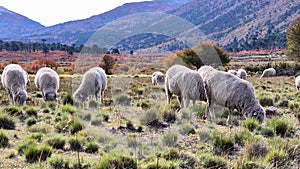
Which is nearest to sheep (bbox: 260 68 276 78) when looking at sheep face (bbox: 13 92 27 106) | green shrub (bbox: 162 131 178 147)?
sheep face (bbox: 13 92 27 106)

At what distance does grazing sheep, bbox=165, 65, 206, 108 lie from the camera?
12164 mm

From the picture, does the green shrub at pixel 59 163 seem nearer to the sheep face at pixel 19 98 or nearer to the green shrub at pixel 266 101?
the sheep face at pixel 19 98

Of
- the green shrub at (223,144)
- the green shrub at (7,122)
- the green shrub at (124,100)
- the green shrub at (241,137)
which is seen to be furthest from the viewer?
the green shrub at (124,100)

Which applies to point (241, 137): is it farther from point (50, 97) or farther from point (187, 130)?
point (50, 97)

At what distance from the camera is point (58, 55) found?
116875 millimetres

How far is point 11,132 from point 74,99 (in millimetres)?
6261

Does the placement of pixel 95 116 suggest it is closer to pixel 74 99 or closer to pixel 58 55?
pixel 74 99

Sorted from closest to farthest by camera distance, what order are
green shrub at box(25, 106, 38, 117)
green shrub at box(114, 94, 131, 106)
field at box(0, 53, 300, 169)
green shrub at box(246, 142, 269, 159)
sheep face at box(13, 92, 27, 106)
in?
field at box(0, 53, 300, 169), green shrub at box(246, 142, 269, 159), green shrub at box(25, 106, 38, 117), green shrub at box(114, 94, 131, 106), sheep face at box(13, 92, 27, 106)

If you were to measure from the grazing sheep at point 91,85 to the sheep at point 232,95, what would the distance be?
22.0 feet

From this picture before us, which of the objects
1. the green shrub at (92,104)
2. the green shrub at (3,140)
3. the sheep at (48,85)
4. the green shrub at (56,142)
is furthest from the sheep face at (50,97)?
the green shrub at (56,142)

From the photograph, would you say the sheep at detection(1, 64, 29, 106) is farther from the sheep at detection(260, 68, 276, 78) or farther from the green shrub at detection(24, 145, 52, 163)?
the sheep at detection(260, 68, 276, 78)

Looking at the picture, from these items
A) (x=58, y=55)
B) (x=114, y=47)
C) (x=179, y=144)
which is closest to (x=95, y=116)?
(x=114, y=47)

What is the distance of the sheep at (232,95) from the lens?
1045cm

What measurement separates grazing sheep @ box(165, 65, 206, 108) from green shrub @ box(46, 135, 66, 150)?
558cm
